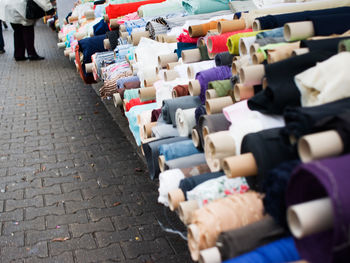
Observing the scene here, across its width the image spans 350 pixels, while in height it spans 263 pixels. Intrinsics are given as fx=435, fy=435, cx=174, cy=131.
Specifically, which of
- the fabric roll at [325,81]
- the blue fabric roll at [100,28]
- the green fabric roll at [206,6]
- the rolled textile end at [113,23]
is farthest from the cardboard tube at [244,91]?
the blue fabric roll at [100,28]

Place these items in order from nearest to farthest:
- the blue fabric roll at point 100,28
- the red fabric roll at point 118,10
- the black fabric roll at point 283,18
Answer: the black fabric roll at point 283,18 < the red fabric roll at point 118,10 < the blue fabric roll at point 100,28

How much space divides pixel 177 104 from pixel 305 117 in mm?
1035

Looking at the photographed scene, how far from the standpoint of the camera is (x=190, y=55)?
Result: 2.41 m

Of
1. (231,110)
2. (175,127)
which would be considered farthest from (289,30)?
(175,127)

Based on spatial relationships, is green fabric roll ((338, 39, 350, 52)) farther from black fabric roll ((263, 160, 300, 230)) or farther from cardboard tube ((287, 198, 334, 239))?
cardboard tube ((287, 198, 334, 239))

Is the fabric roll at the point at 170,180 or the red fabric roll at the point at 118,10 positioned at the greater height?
the red fabric roll at the point at 118,10

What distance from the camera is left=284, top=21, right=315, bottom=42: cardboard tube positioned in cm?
174

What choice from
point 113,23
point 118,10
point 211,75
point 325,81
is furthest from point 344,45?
point 118,10

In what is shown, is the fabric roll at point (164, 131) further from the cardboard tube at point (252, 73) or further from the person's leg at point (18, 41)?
the person's leg at point (18, 41)

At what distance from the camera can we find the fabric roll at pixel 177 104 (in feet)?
6.88

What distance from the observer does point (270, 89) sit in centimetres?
144

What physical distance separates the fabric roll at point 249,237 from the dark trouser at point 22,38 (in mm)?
9167

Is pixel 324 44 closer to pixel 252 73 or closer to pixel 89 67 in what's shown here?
pixel 252 73

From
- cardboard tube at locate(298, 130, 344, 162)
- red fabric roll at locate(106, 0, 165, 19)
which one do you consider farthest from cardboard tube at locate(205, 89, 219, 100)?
red fabric roll at locate(106, 0, 165, 19)
